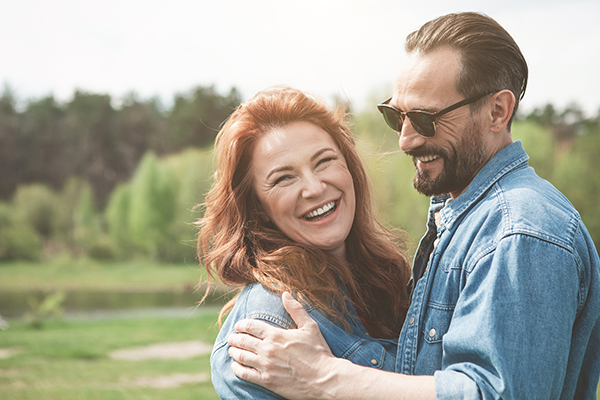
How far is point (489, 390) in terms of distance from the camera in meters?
1.87

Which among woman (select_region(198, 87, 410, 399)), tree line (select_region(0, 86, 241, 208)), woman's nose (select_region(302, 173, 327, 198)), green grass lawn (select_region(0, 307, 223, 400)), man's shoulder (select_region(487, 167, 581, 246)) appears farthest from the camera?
tree line (select_region(0, 86, 241, 208))

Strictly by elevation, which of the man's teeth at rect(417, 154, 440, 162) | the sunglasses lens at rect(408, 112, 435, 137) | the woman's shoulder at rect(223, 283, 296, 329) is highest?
the sunglasses lens at rect(408, 112, 435, 137)

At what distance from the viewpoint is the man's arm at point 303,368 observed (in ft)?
6.88

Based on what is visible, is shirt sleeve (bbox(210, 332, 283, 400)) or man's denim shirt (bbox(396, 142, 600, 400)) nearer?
man's denim shirt (bbox(396, 142, 600, 400))

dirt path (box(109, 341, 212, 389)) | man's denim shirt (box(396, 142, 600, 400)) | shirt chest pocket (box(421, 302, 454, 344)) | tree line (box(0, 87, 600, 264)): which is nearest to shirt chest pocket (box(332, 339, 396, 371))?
man's denim shirt (box(396, 142, 600, 400))

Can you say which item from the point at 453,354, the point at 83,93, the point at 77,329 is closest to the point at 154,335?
the point at 77,329

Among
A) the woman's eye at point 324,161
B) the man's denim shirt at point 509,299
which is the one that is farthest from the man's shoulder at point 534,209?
the woman's eye at point 324,161

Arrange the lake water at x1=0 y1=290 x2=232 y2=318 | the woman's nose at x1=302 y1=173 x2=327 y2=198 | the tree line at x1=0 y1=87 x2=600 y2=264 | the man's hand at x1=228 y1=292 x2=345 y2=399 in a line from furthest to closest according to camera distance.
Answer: the tree line at x1=0 y1=87 x2=600 y2=264 < the lake water at x1=0 y1=290 x2=232 y2=318 < the woman's nose at x1=302 y1=173 x2=327 y2=198 < the man's hand at x1=228 y1=292 x2=345 y2=399

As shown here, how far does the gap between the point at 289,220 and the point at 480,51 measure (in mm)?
1411

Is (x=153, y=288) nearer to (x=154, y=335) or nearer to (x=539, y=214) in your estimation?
(x=154, y=335)

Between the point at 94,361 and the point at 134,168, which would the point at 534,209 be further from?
the point at 134,168

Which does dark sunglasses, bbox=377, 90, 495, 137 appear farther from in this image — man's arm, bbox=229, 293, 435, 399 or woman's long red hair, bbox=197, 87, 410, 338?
man's arm, bbox=229, 293, 435, 399

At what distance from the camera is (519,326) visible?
1858 mm

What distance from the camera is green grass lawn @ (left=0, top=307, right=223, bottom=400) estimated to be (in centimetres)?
1030
